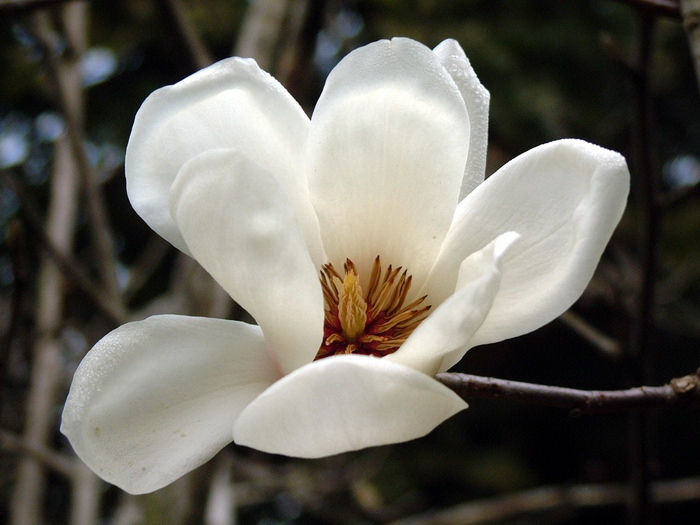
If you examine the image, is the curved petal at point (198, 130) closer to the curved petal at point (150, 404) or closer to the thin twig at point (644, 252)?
the curved petal at point (150, 404)

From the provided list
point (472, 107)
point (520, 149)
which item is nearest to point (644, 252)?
point (472, 107)

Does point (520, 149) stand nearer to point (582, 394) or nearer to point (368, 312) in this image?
point (368, 312)

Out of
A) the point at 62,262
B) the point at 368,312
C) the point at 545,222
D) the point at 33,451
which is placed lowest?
the point at 33,451

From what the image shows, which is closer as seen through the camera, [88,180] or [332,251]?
[332,251]

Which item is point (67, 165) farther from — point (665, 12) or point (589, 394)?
point (589, 394)

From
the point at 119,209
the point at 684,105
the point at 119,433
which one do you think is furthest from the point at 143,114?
the point at 684,105

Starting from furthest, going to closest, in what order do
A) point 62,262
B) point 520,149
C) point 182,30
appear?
point 520,149
point 182,30
point 62,262

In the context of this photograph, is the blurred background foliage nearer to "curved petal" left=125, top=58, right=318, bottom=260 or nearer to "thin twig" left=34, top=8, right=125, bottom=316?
"thin twig" left=34, top=8, right=125, bottom=316
